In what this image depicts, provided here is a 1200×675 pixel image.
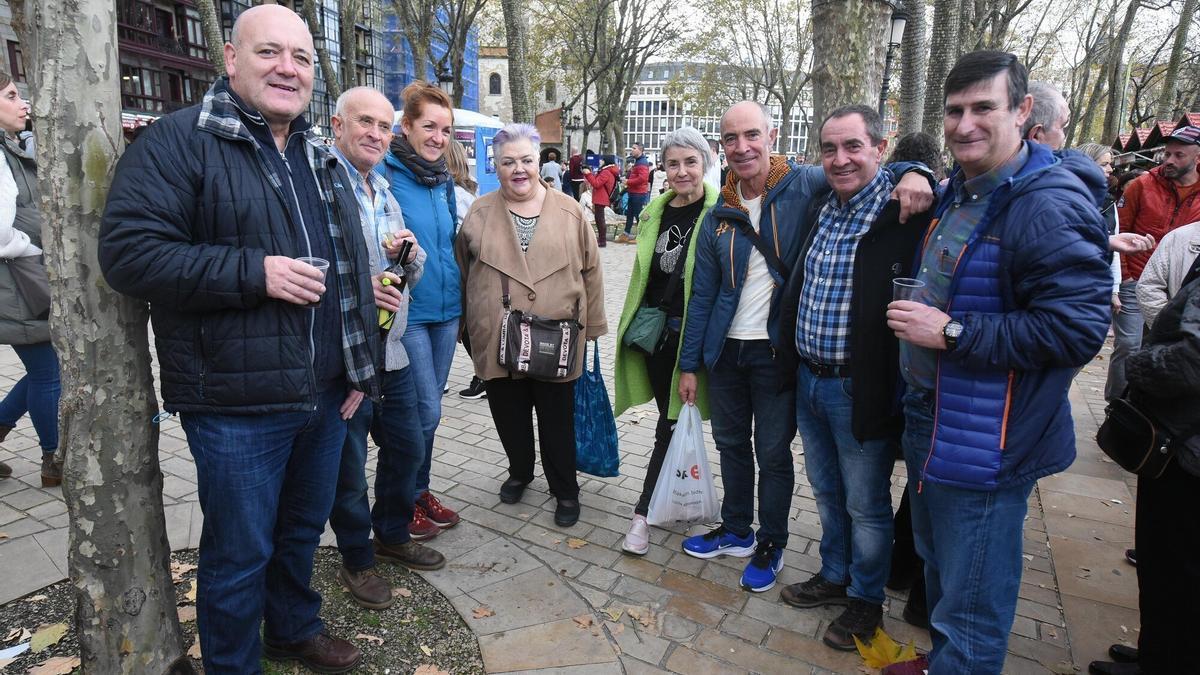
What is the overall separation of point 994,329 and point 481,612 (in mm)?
2295

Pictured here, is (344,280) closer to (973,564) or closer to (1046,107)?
(973,564)

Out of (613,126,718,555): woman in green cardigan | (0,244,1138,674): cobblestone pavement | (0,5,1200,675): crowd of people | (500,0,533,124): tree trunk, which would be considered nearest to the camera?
(0,5,1200,675): crowd of people

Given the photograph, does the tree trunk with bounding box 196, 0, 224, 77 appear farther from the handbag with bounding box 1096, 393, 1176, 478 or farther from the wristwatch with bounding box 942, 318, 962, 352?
the handbag with bounding box 1096, 393, 1176, 478

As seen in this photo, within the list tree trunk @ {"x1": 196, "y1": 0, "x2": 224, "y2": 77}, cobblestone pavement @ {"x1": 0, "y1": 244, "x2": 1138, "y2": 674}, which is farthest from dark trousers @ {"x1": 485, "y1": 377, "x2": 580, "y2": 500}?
tree trunk @ {"x1": 196, "y1": 0, "x2": 224, "y2": 77}

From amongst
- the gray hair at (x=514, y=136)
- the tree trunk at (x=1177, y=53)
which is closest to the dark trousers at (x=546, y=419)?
the gray hair at (x=514, y=136)

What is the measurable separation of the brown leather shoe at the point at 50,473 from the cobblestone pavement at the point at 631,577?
0.09 m

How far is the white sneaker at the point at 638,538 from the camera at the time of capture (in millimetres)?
3571

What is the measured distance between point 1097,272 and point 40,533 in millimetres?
4529

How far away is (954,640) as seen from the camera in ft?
7.47

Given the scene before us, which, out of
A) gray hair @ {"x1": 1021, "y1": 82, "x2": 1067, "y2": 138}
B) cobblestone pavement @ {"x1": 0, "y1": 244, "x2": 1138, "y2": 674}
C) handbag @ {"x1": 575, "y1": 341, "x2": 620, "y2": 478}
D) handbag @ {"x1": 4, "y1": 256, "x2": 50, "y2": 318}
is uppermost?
gray hair @ {"x1": 1021, "y1": 82, "x2": 1067, "y2": 138}

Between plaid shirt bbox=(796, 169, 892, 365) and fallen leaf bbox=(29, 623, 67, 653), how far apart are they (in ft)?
10.2

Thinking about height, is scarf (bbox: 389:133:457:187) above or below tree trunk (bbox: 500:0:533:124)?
below

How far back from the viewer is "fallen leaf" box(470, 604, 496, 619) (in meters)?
3.00

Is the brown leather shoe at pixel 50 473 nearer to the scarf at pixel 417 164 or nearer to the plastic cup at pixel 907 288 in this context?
the scarf at pixel 417 164
